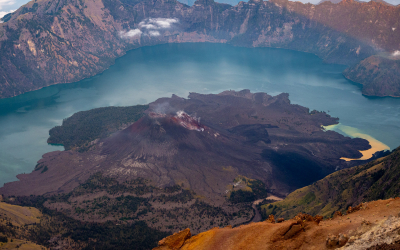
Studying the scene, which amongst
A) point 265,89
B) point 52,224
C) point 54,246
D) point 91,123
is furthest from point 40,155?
point 265,89

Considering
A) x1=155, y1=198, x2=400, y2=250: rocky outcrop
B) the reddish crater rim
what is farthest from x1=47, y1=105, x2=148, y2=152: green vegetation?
x1=155, y1=198, x2=400, y2=250: rocky outcrop

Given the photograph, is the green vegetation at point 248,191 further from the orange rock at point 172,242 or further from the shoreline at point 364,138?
the orange rock at point 172,242

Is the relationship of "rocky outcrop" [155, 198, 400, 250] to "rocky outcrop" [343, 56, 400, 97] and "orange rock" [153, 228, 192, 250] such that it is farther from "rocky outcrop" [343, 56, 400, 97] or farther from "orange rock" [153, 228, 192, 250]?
"rocky outcrop" [343, 56, 400, 97]

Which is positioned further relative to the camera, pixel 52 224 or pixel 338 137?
pixel 338 137

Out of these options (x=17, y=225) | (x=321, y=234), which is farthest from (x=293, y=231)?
(x=17, y=225)

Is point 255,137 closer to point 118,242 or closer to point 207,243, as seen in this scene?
point 118,242

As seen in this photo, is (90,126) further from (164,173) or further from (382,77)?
(382,77)
